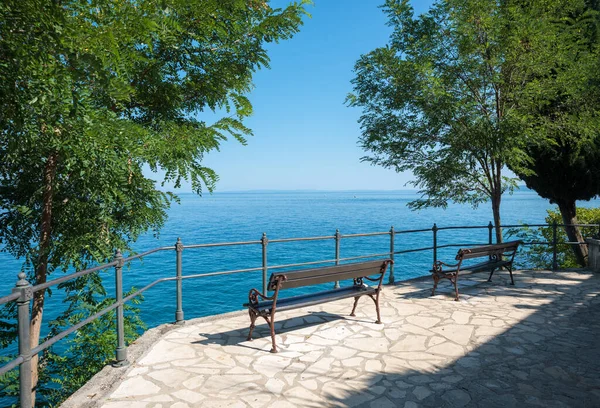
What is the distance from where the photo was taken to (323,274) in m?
5.35

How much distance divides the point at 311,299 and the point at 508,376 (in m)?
2.45

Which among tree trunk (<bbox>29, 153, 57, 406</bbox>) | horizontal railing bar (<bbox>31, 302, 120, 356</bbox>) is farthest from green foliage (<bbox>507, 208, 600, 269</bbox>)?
horizontal railing bar (<bbox>31, 302, 120, 356</bbox>)

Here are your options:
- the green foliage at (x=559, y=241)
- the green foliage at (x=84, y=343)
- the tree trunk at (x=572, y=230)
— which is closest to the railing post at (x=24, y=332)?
the green foliage at (x=84, y=343)

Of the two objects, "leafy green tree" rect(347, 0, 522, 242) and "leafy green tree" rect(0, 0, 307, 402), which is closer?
"leafy green tree" rect(0, 0, 307, 402)

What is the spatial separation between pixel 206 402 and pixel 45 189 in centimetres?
404

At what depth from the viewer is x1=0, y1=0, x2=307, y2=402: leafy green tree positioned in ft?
12.0

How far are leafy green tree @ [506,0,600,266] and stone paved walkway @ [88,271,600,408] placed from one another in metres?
5.11

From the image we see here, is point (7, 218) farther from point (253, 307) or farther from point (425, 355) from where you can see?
point (425, 355)

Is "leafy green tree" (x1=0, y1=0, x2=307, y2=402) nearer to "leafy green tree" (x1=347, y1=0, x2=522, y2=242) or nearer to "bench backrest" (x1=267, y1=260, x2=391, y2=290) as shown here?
"bench backrest" (x1=267, y1=260, x2=391, y2=290)

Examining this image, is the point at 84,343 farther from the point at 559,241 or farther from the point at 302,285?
the point at 559,241

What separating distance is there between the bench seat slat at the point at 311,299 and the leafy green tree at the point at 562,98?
233 inches

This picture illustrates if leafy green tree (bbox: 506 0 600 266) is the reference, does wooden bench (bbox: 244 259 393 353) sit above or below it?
below

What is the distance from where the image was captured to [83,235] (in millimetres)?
5953

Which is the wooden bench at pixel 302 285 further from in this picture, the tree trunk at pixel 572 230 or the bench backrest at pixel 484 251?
the tree trunk at pixel 572 230
